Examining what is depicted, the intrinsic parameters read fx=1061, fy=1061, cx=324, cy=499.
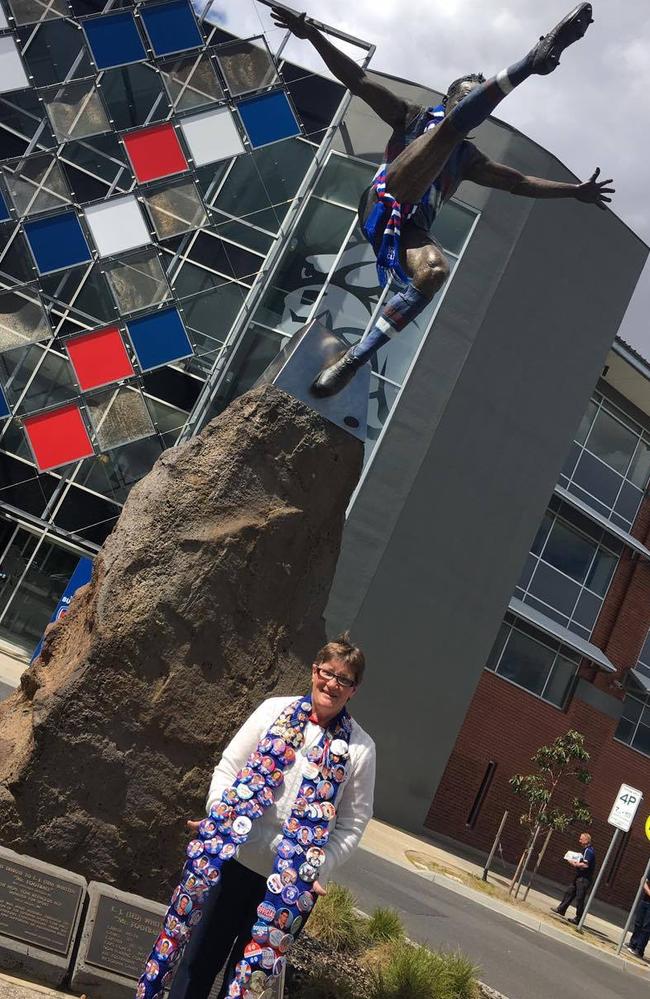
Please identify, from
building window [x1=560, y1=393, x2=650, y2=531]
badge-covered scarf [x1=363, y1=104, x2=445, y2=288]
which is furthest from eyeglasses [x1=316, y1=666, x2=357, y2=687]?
building window [x1=560, y1=393, x2=650, y2=531]

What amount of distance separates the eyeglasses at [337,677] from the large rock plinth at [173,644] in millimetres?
2069

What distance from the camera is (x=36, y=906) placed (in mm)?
4969

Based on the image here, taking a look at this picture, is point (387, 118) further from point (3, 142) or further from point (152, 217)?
point (3, 142)

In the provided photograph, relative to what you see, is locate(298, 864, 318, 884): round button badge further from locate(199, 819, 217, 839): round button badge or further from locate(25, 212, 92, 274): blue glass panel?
locate(25, 212, 92, 274): blue glass panel

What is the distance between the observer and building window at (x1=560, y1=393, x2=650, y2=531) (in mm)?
28406

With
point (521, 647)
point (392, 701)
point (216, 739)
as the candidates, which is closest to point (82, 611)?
point (216, 739)

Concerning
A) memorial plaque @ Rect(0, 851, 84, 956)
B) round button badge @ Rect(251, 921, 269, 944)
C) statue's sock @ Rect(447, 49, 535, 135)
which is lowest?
memorial plaque @ Rect(0, 851, 84, 956)

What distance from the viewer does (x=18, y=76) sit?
22609 mm

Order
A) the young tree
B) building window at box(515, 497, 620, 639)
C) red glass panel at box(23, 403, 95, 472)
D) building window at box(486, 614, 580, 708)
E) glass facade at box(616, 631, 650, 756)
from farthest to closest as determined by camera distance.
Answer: glass facade at box(616, 631, 650, 756) → building window at box(515, 497, 620, 639) → building window at box(486, 614, 580, 708) → red glass panel at box(23, 403, 95, 472) → the young tree

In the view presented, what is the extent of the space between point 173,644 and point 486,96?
373 cm

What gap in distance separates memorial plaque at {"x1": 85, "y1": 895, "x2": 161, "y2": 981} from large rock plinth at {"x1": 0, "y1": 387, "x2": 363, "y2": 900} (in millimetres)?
520

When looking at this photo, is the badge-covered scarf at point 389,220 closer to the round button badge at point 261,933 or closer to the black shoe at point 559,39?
the black shoe at point 559,39

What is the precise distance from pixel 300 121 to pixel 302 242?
2.66 m

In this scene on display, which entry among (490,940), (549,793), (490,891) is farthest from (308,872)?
(549,793)
